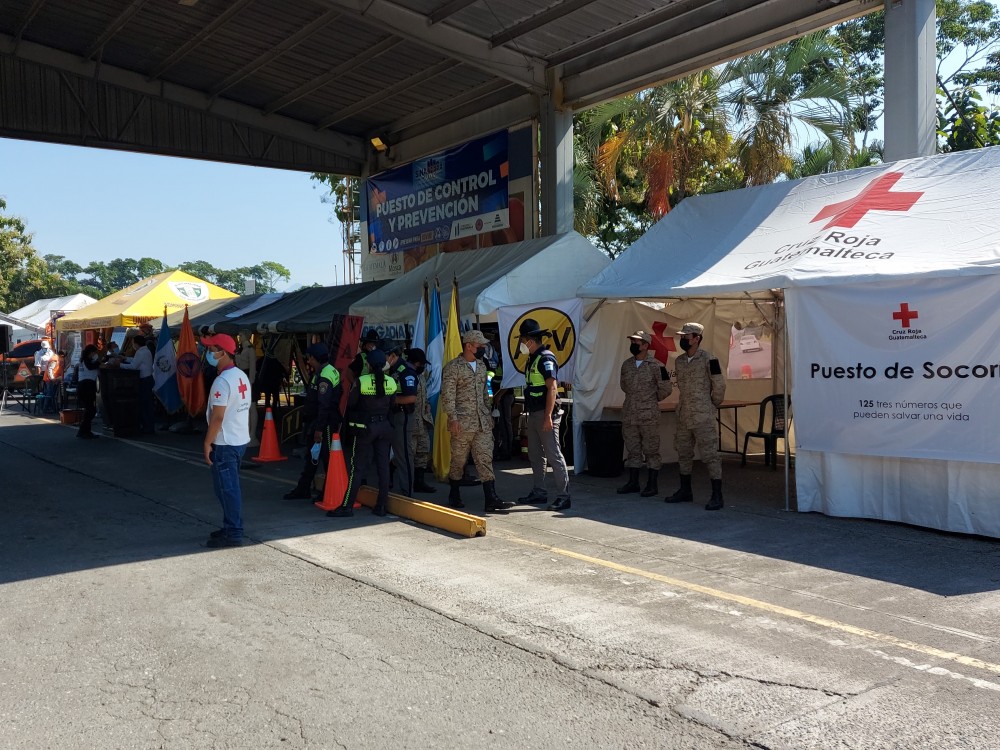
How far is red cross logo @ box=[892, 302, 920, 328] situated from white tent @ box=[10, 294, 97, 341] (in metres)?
40.7

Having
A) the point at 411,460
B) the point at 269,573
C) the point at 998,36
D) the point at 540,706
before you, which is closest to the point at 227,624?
the point at 269,573

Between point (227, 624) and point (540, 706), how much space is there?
235 cm

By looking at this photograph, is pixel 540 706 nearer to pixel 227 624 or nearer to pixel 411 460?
pixel 227 624

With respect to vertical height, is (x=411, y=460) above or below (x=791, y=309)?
below

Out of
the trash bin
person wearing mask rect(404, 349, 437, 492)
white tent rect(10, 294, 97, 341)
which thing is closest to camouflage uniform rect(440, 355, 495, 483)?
person wearing mask rect(404, 349, 437, 492)

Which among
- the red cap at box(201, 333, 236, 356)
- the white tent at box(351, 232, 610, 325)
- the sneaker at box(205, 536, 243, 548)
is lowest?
the sneaker at box(205, 536, 243, 548)

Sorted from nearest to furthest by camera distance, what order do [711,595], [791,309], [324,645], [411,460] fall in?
[324,645] → [711,595] → [791,309] → [411,460]

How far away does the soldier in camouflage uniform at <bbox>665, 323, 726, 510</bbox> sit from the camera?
31.0 ft

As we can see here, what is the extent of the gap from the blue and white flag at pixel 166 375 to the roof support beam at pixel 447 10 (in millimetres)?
8398

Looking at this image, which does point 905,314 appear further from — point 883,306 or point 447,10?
point 447,10

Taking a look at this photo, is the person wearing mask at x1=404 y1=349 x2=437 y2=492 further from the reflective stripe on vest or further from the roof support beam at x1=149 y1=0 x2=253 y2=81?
the roof support beam at x1=149 y1=0 x2=253 y2=81

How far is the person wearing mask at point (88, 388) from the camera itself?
17219 mm

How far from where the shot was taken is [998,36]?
106ft

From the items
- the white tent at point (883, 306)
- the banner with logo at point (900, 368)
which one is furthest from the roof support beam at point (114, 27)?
the banner with logo at point (900, 368)
